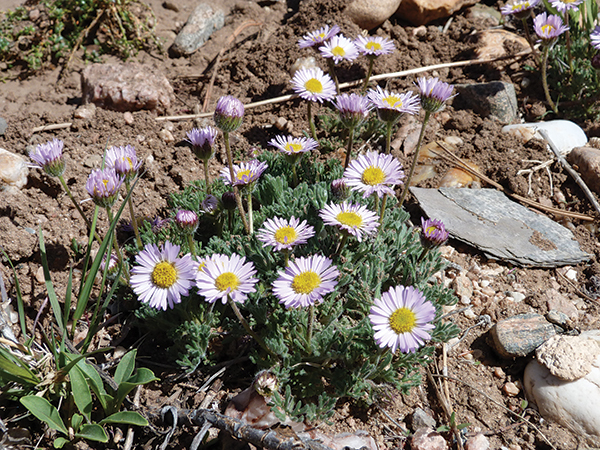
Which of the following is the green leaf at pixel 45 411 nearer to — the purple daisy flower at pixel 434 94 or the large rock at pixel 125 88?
the purple daisy flower at pixel 434 94

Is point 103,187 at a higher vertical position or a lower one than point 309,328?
higher

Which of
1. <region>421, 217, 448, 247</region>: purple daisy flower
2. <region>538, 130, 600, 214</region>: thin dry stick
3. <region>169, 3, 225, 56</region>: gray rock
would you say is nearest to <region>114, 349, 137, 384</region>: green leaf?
<region>421, 217, 448, 247</region>: purple daisy flower

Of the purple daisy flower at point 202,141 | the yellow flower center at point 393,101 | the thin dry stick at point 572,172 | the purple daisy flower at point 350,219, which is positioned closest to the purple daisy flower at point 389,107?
the yellow flower center at point 393,101

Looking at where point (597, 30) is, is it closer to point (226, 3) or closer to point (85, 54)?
point (226, 3)

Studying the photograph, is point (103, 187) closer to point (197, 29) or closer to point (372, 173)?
point (372, 173)

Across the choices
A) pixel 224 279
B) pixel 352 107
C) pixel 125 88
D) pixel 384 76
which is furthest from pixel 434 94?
pixel 125 88

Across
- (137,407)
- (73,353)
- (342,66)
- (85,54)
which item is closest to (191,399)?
(137,407)

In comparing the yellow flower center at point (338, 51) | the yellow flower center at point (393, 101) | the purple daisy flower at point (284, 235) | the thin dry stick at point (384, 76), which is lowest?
the thin dry stick at point (384, 76)
